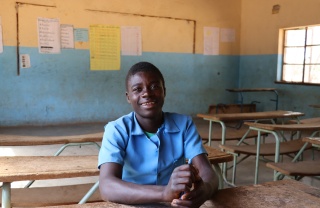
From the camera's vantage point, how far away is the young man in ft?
3.50

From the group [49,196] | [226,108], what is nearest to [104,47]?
[226,108]

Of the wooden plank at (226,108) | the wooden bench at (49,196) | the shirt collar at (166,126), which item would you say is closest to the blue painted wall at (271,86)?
the wooden plank at (226,108)

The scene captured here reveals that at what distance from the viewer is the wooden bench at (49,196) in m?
1.91

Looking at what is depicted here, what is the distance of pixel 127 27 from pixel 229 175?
154 inches

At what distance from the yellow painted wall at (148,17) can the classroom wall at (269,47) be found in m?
0.33

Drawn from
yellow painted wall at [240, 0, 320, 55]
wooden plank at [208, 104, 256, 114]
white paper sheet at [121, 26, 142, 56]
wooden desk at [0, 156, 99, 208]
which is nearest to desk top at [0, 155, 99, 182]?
wooden desk at [0, 156, 99, 208]

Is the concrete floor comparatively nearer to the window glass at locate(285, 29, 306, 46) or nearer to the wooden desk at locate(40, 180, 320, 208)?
the wooden desk at locate(40, 180, 320, 208)

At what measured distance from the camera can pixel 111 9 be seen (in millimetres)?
6293

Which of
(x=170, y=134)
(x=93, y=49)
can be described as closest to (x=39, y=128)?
(x=93, y=49)

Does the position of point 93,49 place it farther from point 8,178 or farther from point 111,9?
point 8,178

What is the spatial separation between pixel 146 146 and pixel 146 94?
0.60 ft

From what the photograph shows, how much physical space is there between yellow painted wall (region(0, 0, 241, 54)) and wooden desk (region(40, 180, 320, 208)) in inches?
211

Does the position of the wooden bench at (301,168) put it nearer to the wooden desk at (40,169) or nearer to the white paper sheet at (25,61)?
the wooden desk at (40,169)

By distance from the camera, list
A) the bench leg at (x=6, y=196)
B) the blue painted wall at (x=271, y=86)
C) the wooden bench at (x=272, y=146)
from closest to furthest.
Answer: the bench leg at (x=6, y=196), the wooden bench at (x=272, y=146), the blue painted wall at (x=271, y=86)
